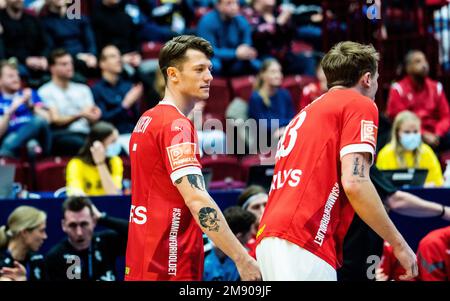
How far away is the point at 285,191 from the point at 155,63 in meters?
6.87

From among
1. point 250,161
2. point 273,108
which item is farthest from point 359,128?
point 273,108

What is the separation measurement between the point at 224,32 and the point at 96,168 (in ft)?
12.6

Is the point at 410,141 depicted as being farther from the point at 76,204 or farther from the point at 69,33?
the point at 69,33

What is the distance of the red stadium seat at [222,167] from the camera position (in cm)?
1024

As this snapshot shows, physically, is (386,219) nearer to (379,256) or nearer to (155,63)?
(379,256)

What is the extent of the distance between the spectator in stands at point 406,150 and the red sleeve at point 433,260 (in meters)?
2.92

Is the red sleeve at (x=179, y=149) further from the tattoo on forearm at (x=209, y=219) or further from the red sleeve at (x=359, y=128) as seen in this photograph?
the red sleeve at (x=359, y=128)

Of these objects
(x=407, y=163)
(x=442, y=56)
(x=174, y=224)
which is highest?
(x=442, y=56)

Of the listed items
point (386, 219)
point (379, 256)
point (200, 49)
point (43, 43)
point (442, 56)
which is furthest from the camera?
point (442, 56)

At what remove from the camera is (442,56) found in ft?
40.9

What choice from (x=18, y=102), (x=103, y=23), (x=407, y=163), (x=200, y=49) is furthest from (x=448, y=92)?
(x=200, y=49)

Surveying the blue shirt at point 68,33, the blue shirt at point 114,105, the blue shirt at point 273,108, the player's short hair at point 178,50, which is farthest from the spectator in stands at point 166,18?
the player's short hair at point 178,50

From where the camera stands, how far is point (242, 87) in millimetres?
11969

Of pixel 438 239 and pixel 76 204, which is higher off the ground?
pixel 76 204
